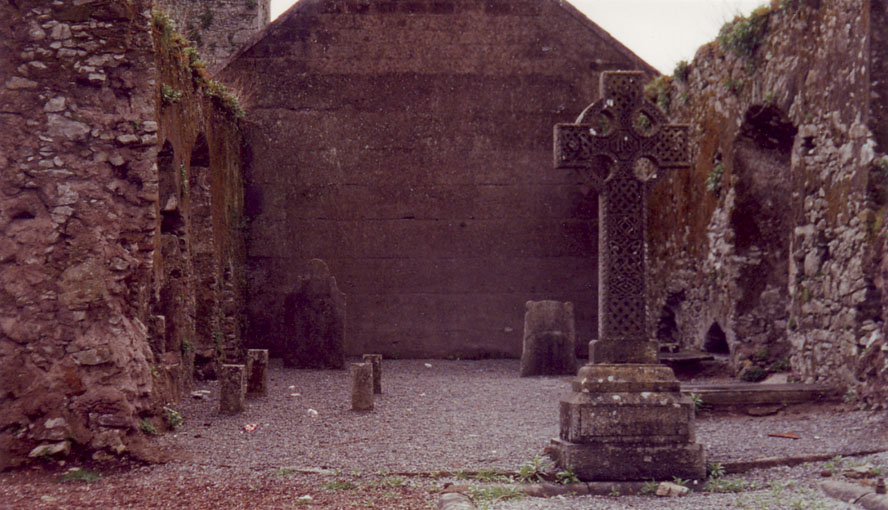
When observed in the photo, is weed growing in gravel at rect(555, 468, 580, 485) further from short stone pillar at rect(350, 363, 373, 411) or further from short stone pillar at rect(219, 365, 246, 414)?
short stone pillar at rect(219, 365, 246, 414)

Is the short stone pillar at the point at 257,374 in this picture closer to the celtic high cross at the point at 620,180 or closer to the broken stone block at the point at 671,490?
the celtic high cross at the point at 620,180

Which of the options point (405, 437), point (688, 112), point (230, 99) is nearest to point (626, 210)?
point (405, 437)

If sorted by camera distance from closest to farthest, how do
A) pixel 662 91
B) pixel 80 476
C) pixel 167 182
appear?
pixel 80 476
pixel 167 182
pixel 662 91

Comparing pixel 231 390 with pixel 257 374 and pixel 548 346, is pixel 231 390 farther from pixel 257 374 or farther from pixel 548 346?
pixel 548 346

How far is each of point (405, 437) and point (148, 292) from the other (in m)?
2.42

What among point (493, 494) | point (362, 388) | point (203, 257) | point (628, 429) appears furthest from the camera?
point (203, 257)

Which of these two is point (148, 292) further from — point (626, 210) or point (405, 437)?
point (626, 210)

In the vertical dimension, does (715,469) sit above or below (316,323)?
below

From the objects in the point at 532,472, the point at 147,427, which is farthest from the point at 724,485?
the point at 147,427

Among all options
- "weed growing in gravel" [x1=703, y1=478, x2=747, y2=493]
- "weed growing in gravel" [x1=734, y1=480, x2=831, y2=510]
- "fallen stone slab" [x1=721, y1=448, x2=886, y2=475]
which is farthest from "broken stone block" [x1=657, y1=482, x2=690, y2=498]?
"fallen stone slab" [x1=721, y1=448, x2=886, y2=475]

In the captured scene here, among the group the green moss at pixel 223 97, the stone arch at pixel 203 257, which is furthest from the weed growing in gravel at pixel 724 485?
the green moss at pixel 223 97

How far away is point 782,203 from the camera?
10.7 meters

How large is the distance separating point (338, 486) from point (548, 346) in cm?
706

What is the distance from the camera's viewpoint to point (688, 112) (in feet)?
42.0
